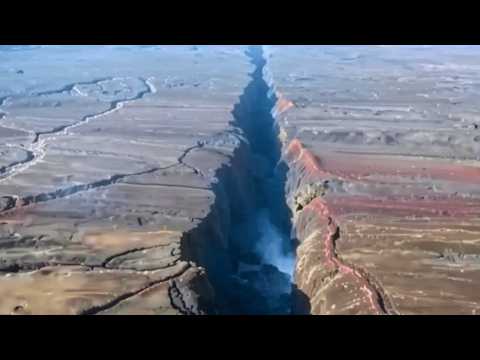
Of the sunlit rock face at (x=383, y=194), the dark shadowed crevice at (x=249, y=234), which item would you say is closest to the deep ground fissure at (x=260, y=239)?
the dark shadowed crevice at (x=249, y=234)

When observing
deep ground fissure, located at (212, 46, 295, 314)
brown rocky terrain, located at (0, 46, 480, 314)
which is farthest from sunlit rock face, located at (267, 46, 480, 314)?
deep ground fissure, located at (212, 46, 295, 314)

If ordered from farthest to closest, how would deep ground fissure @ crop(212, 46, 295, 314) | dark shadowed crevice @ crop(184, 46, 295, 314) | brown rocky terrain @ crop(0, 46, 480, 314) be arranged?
deep ground fissure @ crop(212, 46, 295, 314) → dark shadowed crevice @ crop(184, 46, 295, 314) → brown rocky terrain @ crop(0, 46, 480, 314)

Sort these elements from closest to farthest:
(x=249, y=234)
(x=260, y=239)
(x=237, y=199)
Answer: (x=260, y=239)
(x=249, y=234)
(x=237, y=199)

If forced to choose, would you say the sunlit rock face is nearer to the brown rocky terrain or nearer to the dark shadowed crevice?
the brown rocky terrain

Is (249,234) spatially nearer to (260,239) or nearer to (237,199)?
(260,239)

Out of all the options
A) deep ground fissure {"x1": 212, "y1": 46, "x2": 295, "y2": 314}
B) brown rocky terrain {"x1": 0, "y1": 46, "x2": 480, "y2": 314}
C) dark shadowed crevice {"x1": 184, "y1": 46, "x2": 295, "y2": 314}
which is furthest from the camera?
deep ground fissure {"x1": 212, "y1": 46, "x2": 295, "y2": 314}

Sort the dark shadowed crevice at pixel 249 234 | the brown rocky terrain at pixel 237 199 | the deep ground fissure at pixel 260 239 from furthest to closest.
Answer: the deep ground fissure at pixel 260 239 → the dark shadowed crevice at pixel 249 234 → the brown rocky terrain at pixel 237 199

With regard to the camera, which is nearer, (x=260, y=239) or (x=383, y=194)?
(x=383, y=194)

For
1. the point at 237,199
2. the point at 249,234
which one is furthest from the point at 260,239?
the point at 237,199

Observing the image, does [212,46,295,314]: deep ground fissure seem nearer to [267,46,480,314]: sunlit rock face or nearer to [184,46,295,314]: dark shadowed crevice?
[184,46,295,314]: dark shadowed crevice

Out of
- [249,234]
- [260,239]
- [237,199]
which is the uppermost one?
[237,199]

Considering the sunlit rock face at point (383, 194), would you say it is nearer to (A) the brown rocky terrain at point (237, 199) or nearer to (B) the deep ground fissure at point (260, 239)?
(A) the brown rocky terrain at point (237, 199)

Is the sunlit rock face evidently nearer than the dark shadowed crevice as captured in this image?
Yes

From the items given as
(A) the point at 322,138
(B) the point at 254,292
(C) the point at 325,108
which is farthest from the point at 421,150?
(B) the point at 254,292
